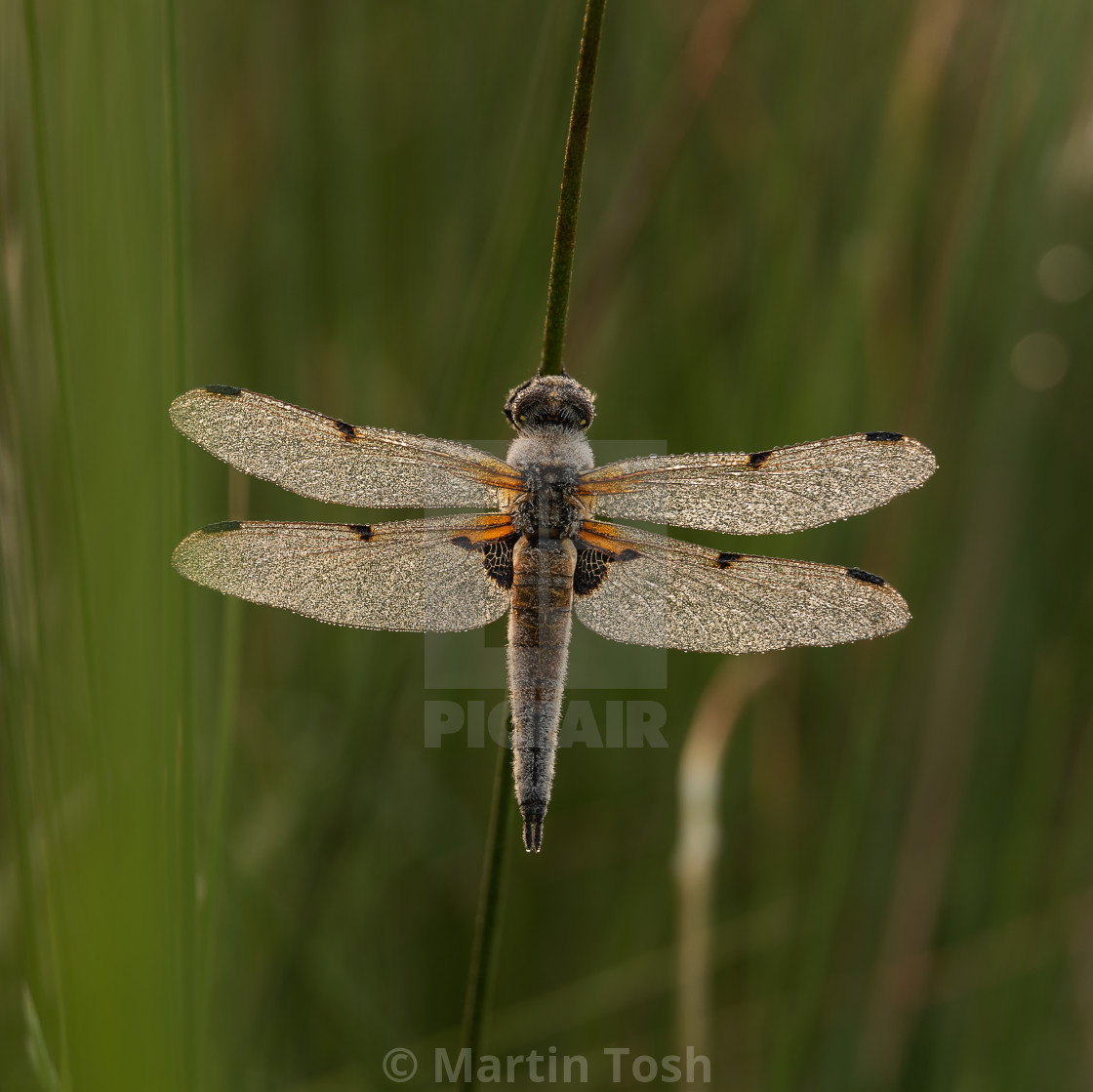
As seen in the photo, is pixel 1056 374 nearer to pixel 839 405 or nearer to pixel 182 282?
pixel 839 405

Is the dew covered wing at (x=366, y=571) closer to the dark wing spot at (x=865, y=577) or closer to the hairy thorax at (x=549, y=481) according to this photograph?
the hairy thorax at (x=549, y=481)

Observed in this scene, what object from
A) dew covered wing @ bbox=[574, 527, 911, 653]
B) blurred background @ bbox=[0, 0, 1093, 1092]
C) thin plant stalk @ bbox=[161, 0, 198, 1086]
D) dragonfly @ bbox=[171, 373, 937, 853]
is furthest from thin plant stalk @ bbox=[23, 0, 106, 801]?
dew covered wing @ bbox=[574, 527, 911, 653]

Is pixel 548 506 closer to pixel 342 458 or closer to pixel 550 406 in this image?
pixel 550 406

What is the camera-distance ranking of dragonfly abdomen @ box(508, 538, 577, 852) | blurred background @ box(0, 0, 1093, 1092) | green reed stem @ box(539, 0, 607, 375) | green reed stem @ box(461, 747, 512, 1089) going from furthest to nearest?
1. blurred background @ box(0, 0, 1093, 1092)
2. dragonfly abdomen @ box(508, 538, 577, 852)
3. green reed stem @ box(461, 747, 512, 1089)
4. green reed stem @ box(539, 0, 607, 375)

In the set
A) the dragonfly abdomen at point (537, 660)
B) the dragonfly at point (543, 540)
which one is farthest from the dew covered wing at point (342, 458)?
the dragonfly abdomen at point (537, 660)

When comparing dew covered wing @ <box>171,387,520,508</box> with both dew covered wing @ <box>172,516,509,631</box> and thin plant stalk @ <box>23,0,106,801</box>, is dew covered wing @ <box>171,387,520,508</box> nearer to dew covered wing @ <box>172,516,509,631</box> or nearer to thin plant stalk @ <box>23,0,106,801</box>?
dew covered wing @ <box>172,516,509,631</box>

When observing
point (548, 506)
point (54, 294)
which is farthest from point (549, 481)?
point (54, 294)

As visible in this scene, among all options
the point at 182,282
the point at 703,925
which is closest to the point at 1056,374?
the point at 703,925
